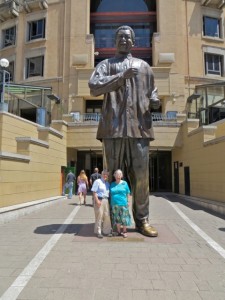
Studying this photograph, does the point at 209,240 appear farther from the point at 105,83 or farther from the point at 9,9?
the point at 9,9

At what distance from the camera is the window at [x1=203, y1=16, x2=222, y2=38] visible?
2648 centimetres

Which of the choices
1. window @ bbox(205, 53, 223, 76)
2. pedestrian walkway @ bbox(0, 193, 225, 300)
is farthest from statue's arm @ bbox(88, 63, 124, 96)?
window @ bbox(205, 53, 223, 76)

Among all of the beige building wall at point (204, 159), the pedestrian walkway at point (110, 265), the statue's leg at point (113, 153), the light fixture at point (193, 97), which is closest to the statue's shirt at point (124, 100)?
the statue's leg at point (113, 153)

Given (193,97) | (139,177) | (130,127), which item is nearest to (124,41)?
(130,127)

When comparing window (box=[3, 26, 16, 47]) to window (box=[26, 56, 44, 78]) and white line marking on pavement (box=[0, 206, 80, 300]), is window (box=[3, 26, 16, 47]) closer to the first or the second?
window (box=[26, 56, 44, 78])

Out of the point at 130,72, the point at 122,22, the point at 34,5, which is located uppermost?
the point at 34,5

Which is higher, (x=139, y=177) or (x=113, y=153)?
(x=113, y=153)

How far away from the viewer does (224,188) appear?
38.5 ft

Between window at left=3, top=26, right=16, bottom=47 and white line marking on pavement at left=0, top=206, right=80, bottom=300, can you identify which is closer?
white line marking on pavement at left=0, top=206, right=80, bottom=300

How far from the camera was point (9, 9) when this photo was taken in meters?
27.1

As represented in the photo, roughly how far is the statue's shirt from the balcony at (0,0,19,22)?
24.7 meters

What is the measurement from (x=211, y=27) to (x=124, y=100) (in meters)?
24.1

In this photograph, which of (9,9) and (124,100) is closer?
(124,100)

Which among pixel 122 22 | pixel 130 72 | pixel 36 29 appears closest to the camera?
pixel 130 72
